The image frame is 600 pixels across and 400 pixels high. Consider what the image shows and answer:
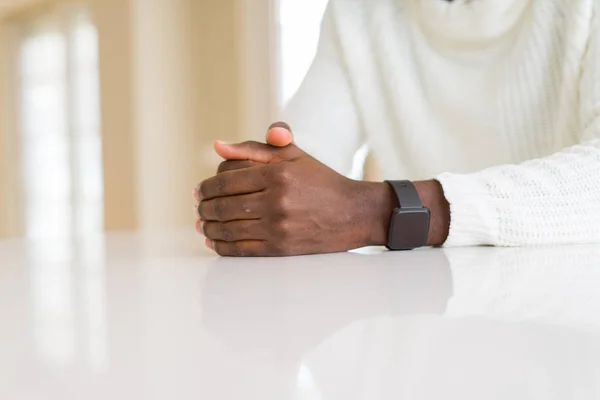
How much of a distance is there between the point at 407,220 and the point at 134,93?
3.47m

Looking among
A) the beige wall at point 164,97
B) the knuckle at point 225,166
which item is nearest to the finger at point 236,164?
the knuckle at point 225,166

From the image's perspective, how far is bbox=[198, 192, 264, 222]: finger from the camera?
0.79m

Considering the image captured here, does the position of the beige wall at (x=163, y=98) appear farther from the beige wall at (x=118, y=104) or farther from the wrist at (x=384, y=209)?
the wrist at (x=384, y=209)

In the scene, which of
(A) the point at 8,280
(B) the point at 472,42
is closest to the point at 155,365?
(A) the point at 8,280

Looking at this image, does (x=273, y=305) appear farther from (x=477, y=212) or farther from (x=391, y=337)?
(x=477, y=212)

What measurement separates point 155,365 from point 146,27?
3962 mm

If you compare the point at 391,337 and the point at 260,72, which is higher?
the point at 260,72

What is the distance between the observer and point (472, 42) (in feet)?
4.24

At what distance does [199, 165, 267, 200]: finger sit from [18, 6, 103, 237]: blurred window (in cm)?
392

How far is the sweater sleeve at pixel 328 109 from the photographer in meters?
1.38

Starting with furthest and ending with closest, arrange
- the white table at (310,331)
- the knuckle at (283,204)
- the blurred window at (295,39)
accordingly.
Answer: the blurred window at (295,39), the knuckle at (283,204), the white table at (310,331)

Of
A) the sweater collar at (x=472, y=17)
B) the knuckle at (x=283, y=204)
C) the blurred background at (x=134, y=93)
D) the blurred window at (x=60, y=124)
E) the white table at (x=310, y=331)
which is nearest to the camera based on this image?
the white table at (x=310, y=331)

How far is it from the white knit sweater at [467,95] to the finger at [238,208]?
249mm

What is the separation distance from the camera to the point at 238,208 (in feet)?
2.59
